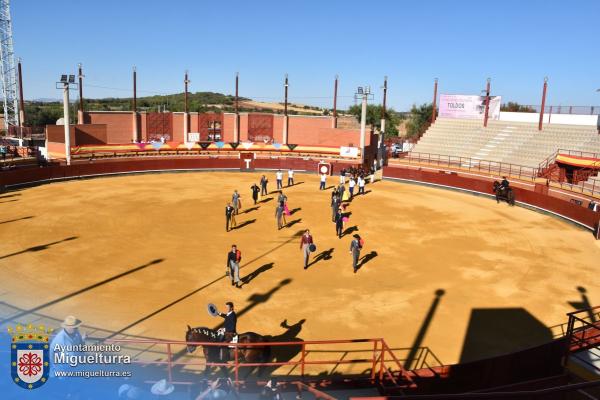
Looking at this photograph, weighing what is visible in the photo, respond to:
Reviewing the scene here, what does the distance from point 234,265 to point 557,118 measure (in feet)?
145

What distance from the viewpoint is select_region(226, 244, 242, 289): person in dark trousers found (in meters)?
14.6

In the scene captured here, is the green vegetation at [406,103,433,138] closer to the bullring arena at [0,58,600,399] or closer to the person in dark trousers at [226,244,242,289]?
the bullring arena at [0,58,600,399]

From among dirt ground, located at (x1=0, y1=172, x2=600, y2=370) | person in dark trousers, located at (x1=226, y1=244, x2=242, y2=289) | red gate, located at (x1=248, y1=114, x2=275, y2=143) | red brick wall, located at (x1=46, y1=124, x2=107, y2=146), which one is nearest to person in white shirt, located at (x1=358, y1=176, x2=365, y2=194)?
dirt ground, located at (x1=0, y1=172, x2=600, y2=370)

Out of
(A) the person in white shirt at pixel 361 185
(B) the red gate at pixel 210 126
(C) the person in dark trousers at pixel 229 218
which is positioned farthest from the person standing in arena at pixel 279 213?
(B) the red gate at pixel 210 126

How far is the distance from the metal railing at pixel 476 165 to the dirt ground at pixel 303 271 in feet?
43.2

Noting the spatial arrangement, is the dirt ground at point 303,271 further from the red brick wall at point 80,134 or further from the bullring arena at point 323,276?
the red brick wall at point 80,134

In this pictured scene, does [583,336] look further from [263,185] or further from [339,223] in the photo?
[263,185]

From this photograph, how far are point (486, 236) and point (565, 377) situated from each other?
42.1 feet

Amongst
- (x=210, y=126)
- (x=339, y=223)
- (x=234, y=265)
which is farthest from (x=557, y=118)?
(x=234, y=265)

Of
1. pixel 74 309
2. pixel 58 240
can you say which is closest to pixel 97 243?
pixel 58 240

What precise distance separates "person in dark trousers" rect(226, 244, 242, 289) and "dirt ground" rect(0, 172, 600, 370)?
11.2 inches

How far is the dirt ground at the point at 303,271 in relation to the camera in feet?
41.5

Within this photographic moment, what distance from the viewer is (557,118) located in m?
47.8

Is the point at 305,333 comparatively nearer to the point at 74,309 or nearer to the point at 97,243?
the point at 74,309
